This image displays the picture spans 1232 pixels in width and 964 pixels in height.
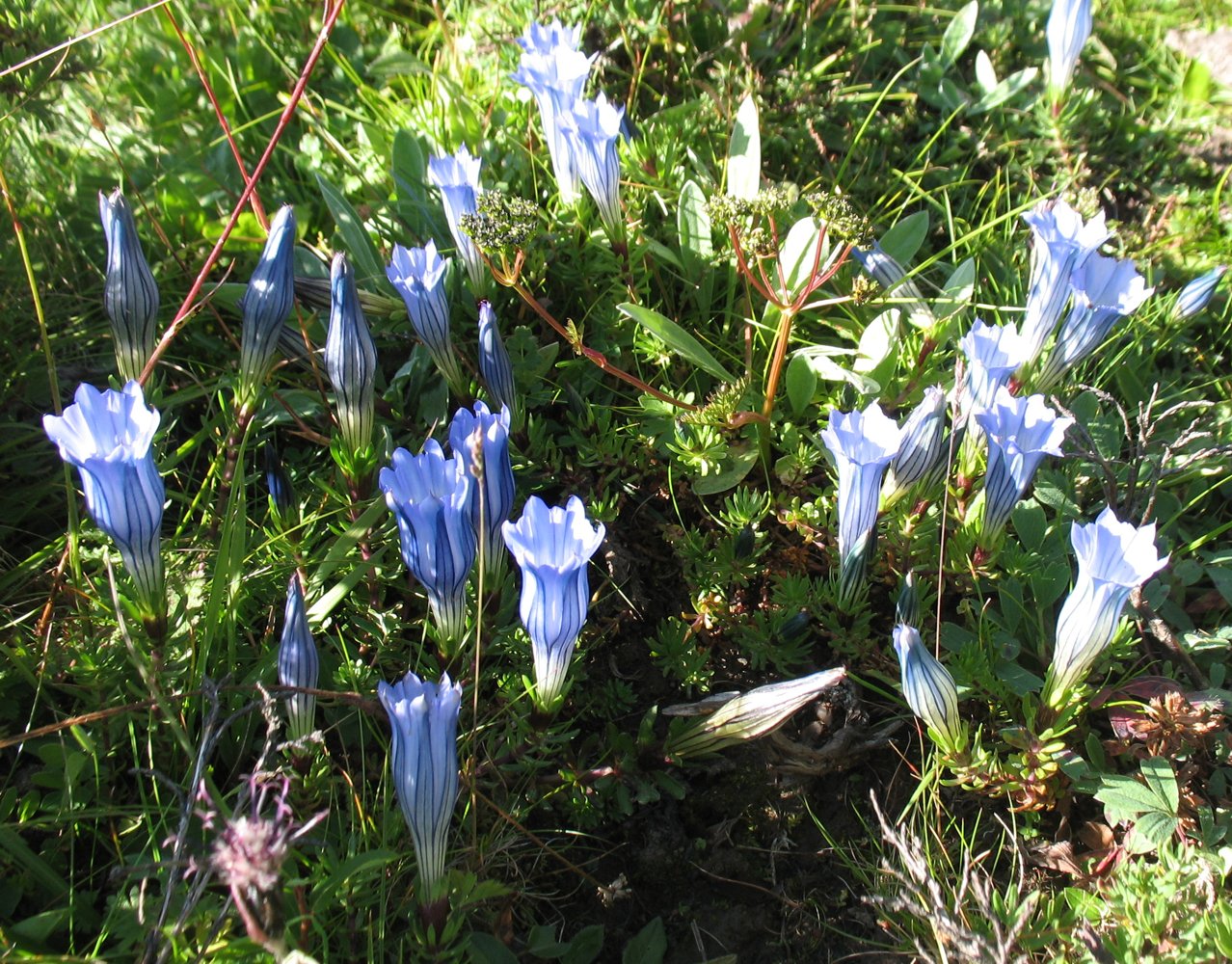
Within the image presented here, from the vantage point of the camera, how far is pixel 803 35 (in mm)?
3406

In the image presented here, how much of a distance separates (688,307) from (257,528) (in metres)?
1.25

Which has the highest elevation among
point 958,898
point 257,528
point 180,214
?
point 180,214

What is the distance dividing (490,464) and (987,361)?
1.07 m

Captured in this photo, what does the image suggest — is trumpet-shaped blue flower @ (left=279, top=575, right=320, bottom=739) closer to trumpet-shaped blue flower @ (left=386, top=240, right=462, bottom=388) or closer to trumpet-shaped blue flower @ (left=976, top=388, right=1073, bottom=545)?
trumpet-shaped blue flower @ (left=386, top=240, right=462, bottom=388)

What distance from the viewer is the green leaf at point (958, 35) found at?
138 inches

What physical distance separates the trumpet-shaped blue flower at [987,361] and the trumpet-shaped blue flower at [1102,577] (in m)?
0.38

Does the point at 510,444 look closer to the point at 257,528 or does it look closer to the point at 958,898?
the point at 257,528

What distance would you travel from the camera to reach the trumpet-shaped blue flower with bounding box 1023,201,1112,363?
7.82 feet

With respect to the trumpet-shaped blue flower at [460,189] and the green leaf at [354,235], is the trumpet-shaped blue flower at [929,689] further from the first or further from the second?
the green leaf at [354,235]

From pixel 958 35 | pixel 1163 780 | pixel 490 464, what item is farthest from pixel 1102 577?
Result: pixel 958 35

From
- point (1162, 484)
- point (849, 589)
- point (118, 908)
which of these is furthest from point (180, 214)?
point (1162, 484)

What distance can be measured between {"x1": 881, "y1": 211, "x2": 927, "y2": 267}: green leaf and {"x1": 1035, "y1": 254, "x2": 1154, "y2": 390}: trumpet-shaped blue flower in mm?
536

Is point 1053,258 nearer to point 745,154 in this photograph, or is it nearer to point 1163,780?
point 745,154

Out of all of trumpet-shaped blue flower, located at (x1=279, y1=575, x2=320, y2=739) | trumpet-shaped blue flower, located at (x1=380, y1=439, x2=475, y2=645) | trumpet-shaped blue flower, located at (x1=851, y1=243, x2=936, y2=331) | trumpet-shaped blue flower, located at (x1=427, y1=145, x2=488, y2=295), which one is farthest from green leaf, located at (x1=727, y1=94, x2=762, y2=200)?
trumpet-shaped blue flower, located at (x1=279, y1=575, x2=320, y2=739)
